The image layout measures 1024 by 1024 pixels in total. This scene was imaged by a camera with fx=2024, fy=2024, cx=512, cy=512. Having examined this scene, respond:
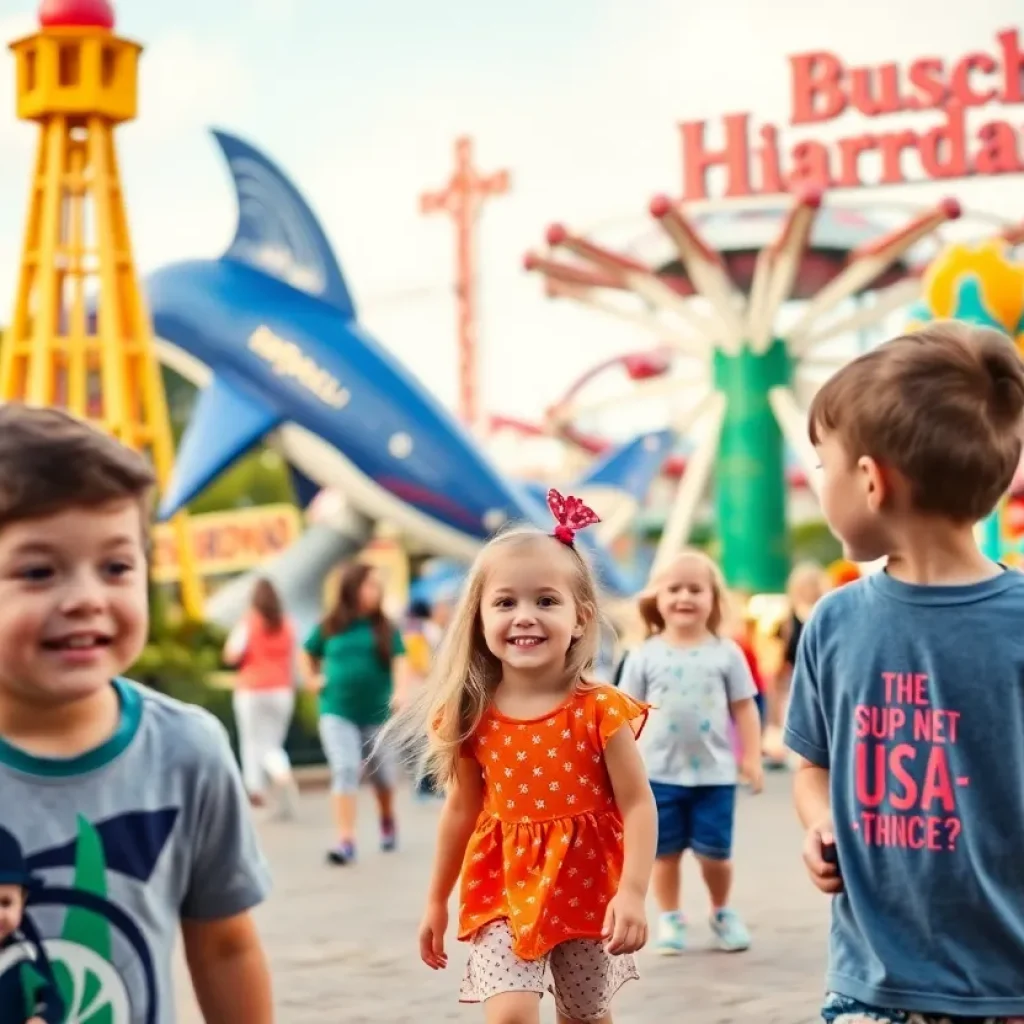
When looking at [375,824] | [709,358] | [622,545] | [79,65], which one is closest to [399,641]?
[375,824]

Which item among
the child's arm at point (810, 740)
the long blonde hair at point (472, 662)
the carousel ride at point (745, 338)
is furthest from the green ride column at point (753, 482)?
the child's arm at point (810, 740)

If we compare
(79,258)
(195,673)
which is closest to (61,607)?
(195,673)

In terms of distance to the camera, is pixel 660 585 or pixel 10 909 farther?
pixel 660 585

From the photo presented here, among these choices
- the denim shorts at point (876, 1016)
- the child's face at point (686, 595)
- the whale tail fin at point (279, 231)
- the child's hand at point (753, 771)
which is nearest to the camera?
the denim shorts at point (876, 1016)

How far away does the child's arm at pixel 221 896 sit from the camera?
7.98 feet

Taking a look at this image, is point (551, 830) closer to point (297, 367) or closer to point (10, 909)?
point (10, 909)

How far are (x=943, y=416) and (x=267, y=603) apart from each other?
1025 cm

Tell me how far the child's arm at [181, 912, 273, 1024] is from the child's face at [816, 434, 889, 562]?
3.63ft

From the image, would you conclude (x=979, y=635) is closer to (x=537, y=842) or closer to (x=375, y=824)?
(x=537, y=842)

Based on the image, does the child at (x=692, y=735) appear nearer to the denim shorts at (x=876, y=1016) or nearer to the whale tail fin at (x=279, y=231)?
the denim shorts at (x=876, y=1016)

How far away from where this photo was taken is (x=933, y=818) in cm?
294

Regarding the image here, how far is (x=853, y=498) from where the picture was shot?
3.04m

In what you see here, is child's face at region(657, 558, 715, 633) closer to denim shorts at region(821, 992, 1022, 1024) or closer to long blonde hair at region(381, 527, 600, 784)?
long blonde hair at region(381, 527, 600, 784)

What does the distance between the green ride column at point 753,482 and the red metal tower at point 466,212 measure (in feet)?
67.1
